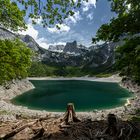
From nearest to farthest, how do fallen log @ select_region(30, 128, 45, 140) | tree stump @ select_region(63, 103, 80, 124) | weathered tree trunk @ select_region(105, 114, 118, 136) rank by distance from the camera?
fallen log @ select_region(30, 128, 45, 140), weathered tree trunk @ select_region(105, 114, 118, 136), tree stump @ select_region(63, 103, 80, 124)

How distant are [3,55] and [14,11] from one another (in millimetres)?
4800

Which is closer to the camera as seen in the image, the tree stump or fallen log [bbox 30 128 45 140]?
fallen log [bbox 30 128 45 140]

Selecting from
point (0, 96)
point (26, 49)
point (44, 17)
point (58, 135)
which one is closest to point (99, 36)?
point (44, 17)

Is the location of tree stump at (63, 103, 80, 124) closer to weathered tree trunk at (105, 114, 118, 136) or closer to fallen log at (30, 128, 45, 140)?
fallen log at (30, 128, 45, 140)

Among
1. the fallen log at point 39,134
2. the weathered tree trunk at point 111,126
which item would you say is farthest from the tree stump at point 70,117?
the weathered tree trunk at point 111,126

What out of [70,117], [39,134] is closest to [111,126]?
[70,117]

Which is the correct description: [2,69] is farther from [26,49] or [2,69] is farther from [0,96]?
[0,96]

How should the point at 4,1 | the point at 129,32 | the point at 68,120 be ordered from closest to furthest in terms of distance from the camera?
the point at 129,32
the point at 4,1
the point at 68,120

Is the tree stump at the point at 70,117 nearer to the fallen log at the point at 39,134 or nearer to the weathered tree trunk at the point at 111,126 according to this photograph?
the fallen log at the point at 39,134

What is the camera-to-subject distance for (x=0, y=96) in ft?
409

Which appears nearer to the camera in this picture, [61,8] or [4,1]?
[61,8]

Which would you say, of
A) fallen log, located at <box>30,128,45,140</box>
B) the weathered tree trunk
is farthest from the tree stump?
the weathered tree trunk

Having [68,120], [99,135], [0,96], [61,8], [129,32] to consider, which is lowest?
[99,135]

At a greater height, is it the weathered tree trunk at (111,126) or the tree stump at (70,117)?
the tree stump at (70,117)
